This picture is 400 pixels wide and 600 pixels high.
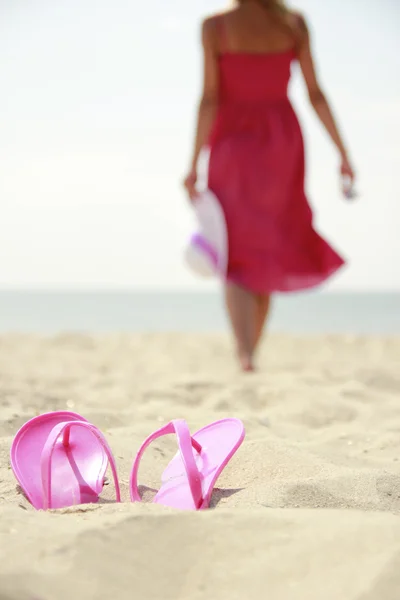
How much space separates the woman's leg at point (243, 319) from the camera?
299cm

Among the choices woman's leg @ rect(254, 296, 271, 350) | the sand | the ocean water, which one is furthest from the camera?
the ocean water

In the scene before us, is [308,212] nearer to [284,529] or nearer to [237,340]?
[237,340]

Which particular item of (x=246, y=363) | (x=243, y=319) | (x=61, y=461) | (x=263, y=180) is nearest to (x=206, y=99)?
(x=263, y=180)

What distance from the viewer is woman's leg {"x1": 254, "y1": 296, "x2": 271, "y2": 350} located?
10.1 feet

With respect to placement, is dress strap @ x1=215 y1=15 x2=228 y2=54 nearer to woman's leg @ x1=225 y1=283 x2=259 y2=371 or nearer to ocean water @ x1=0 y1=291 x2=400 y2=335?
woman's leg @ x1=225 y1=283 x2=259 y2=371

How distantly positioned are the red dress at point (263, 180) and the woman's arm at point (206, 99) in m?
0.05

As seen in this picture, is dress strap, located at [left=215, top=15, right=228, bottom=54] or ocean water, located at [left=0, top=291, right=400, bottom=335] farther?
ocean water, located at [left=0, top=291, right=400, bottom=335]

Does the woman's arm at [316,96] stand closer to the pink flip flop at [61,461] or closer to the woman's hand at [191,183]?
the woman's hand at [191,183]

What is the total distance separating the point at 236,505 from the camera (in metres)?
1.30

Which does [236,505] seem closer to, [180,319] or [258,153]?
[258,153]

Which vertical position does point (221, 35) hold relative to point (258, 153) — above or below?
above

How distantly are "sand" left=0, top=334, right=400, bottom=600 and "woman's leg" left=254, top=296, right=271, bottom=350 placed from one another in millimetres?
217

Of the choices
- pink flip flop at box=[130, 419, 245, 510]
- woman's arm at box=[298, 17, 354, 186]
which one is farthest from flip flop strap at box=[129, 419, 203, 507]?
woman's arm at box=[298, 17, 354, 186]

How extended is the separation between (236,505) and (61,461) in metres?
0.43
